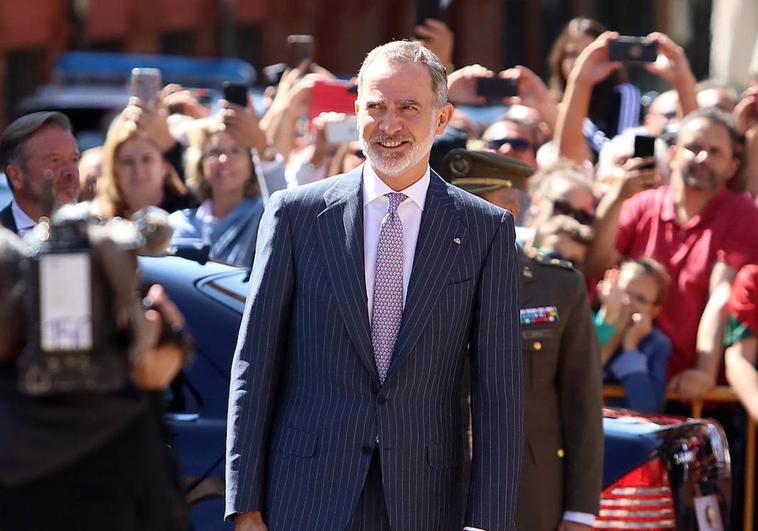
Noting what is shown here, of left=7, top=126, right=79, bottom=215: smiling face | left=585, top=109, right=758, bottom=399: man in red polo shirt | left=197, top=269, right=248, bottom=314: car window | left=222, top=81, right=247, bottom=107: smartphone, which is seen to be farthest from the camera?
left=222, top=81, right=247, bottom=107: smartphone

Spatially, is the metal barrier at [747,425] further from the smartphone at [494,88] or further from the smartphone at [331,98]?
the smartphone at [331,98]

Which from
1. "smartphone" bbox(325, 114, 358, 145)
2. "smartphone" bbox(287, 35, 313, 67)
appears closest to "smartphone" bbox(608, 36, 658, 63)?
"smartphone" bbox(325, 114, 358, 145)

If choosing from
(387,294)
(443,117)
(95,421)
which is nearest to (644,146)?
(443,117)

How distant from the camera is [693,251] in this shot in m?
7.58

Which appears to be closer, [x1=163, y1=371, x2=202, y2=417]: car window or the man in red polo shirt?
[x1=163, y1=371, x2=202, y2=417]: car window

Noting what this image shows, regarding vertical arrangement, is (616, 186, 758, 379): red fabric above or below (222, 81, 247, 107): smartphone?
below

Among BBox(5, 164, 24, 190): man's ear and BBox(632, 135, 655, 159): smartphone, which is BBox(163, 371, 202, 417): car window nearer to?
BBox(5, 164, 24, 190): man's ear

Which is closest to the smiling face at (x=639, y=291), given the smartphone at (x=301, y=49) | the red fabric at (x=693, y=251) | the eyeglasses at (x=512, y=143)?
the red fabric at (x=693, y=251)

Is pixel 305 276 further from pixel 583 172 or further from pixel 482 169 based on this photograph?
pixel 583 172

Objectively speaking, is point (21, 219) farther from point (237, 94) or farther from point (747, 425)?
point (747, 425)

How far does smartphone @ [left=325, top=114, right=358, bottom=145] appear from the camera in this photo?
7.73 m

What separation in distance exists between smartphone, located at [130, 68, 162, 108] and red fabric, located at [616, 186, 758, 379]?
7.94 ft

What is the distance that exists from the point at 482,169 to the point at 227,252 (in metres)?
2.13

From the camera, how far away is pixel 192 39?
3356 cm
